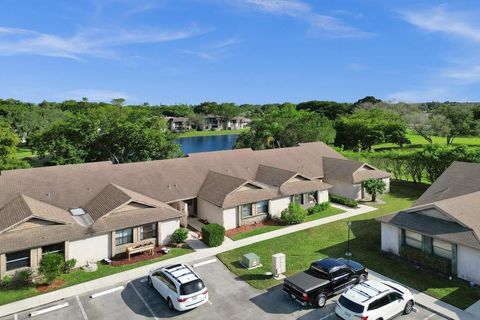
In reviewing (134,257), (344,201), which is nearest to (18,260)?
(134,257)

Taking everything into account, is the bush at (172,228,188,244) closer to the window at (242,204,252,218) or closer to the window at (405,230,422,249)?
the window at (242,204,252,218)

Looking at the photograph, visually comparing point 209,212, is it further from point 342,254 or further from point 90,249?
point 342,254

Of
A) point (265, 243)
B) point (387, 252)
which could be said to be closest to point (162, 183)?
point (265, 243)

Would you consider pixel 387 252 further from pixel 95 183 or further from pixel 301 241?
pixel 95 183

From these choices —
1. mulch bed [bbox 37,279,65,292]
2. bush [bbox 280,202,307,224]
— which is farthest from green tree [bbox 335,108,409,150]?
mulch bed [bbox 37,279,65,292]

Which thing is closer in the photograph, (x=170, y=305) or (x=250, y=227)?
(x=170, y=305)

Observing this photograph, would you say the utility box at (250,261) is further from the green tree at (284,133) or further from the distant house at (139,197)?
the green tree at (284,133)
